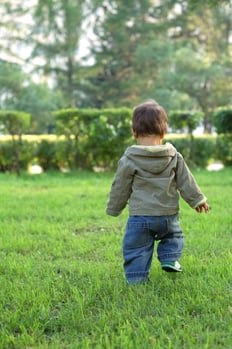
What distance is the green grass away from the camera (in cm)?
257

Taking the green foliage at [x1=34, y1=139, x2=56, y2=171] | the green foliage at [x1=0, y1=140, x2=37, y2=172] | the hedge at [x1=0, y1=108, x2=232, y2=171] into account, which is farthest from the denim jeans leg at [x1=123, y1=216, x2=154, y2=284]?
the green foliage at [x1=34, y1=139, x2=56, y2=171]

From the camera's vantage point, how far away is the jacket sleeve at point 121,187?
3.39 meters

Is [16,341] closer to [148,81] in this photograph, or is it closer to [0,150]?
[0,150]

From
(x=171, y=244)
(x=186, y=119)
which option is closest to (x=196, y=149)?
(x=186, y=119)

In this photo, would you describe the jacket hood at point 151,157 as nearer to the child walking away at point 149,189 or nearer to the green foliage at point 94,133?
the child walking away at point 149,189

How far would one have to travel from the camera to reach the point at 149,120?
3.35 m

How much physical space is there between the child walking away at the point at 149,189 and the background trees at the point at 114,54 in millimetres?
23235

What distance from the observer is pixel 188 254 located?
424 cm

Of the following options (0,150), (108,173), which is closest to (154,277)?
(108,173)

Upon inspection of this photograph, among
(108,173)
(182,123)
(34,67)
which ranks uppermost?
(34,67)

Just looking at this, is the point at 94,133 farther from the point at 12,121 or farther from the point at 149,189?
the point at 149,189

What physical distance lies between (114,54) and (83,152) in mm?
21684

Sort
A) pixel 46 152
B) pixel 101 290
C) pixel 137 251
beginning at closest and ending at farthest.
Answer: pixel 101 290 → pixel 137 251 → pixel 46 152

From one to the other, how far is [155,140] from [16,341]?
5.19 feet
